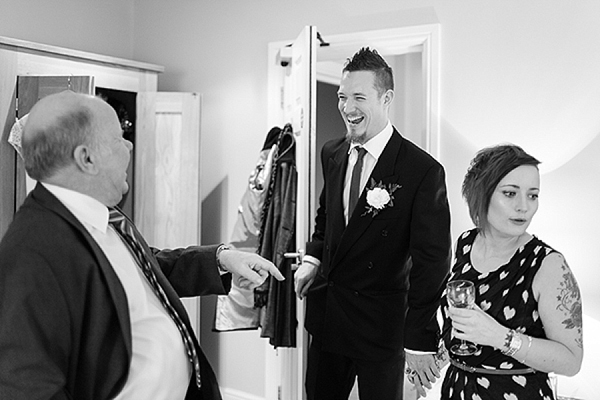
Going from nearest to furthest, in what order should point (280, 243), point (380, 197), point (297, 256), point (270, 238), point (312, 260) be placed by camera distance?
point (380, 197), point (312, 260), point (297, 256), point (280, 243), point (270, 238)

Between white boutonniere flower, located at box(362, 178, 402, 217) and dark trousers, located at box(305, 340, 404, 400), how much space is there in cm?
60

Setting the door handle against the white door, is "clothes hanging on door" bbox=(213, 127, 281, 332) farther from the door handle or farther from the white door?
the door handle

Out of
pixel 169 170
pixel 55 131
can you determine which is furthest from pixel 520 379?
pixel 169 170

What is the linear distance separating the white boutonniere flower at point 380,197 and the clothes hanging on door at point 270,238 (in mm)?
917

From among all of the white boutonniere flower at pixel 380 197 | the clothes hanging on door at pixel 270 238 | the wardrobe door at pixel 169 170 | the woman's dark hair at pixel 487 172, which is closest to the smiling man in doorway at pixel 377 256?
the white boutonniere flower at pixel 380 197

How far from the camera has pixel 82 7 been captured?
4625mm

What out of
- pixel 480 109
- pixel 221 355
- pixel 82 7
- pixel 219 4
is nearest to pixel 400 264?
pixel 480 109

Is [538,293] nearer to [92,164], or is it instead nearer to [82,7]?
[92,164]

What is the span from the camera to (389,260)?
2.75 metres

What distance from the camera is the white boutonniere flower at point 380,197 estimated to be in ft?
8.97

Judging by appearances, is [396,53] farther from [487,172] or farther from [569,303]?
[569,303]

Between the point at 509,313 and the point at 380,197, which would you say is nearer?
the point at 509,313

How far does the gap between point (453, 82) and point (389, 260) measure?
3.86ft

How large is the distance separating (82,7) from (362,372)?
323cm
